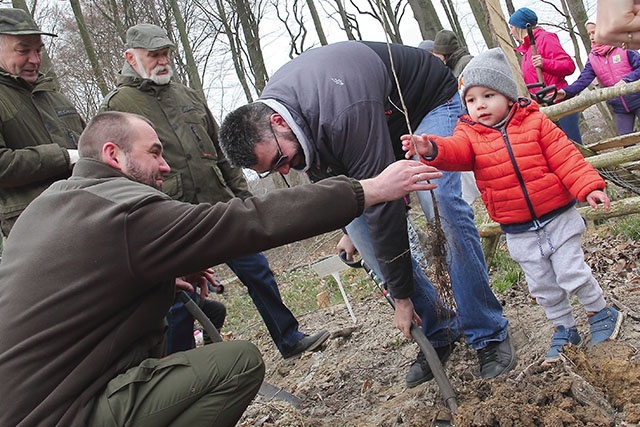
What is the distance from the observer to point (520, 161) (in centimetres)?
267

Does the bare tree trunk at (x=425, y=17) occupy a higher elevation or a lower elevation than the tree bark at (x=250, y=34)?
lower

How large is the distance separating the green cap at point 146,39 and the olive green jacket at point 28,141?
2.28ft

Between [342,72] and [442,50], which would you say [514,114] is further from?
[442,50]

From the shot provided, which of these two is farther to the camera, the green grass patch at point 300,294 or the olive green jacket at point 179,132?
the green grass patch at point 300,294

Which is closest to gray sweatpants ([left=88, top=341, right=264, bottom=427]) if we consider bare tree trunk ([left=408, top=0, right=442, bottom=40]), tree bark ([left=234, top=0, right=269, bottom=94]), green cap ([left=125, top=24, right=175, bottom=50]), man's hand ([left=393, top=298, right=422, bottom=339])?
man's hand ([left=393, top=298, right=422, bottom=339])

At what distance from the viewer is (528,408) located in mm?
2100

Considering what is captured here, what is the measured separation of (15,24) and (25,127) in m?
0.62

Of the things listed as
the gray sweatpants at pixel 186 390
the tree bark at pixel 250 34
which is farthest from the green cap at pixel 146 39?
the tree bark at pixel 250 34

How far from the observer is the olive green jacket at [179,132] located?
4.02 m

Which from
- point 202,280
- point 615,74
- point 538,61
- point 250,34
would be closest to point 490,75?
point 202,280


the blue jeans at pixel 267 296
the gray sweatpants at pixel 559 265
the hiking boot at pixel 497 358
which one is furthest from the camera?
the blue jeans at pixel 267 296

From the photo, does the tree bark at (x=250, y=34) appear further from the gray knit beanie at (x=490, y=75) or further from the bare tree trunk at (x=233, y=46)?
the gray knit beanie at (x=490, y=75)

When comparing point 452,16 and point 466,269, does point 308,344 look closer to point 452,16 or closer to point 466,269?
point 466,269

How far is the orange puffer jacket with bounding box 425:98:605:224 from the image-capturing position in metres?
2.63
